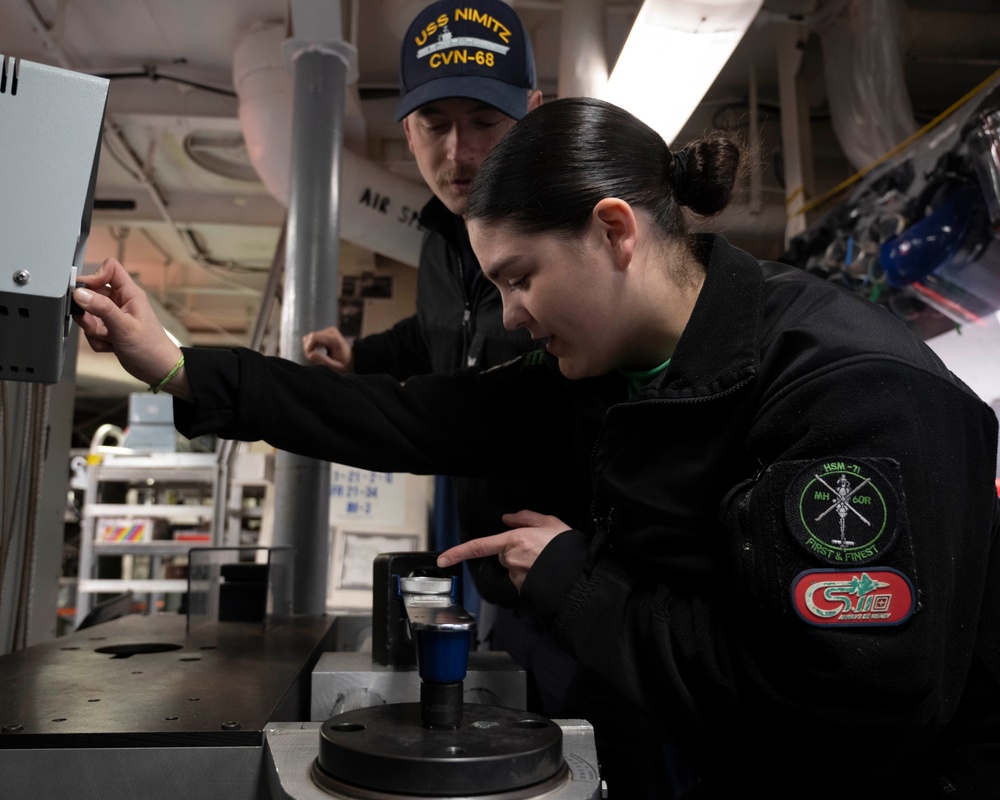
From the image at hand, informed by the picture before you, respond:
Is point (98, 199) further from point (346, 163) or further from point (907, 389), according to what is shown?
point (907, 389)

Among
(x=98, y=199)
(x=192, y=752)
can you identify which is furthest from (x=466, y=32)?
(x=98, y=199)

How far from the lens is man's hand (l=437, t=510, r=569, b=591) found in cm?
81

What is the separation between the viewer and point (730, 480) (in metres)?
0.75

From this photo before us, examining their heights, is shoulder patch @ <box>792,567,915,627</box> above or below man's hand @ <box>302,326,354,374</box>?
below

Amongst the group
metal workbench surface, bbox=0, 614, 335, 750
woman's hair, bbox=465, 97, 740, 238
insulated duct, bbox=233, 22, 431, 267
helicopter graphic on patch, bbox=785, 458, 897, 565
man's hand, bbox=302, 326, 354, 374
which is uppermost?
insulated duct, bbox=233, 22, 431, 267

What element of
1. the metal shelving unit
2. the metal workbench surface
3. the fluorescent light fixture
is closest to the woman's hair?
the metal workbench surface

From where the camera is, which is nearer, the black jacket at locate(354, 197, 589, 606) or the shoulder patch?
the shoulder patch

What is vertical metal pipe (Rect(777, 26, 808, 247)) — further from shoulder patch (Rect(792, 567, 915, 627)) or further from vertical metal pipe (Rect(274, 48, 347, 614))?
shoulder patch (Rect(792, 567, 915, 627))

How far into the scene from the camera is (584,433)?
100 centimetres

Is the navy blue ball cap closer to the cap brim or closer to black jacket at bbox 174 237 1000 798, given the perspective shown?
the cap brim

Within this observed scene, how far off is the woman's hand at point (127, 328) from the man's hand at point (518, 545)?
382 mm

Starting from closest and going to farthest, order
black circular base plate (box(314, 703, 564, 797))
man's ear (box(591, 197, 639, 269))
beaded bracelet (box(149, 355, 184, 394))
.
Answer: black circular base plate (box(314, 703, 564, 797))
man's ear (box(591, 197, 639, 269))
beaded bracelet (box(149, 355, 184, 394))

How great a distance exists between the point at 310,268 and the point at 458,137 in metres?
0.60

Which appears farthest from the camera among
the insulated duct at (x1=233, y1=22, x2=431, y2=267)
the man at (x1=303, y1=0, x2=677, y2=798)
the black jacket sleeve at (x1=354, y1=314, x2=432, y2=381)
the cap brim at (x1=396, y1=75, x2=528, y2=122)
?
the insulated duct at (x1=233, y1=22, x2=431, y2=267)
